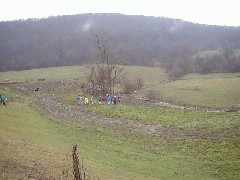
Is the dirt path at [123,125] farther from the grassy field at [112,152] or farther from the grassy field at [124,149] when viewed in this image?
the grassy field at [112,152]

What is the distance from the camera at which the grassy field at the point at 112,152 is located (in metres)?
18.0

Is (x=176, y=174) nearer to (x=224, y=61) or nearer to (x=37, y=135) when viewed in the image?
(x=37, y=135)

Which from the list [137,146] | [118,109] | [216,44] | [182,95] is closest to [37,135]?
[137,146]

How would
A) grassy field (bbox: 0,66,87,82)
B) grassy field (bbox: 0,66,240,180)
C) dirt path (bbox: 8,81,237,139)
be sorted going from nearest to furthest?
grassy field (bbox: 0,66,240,180), dirt path (bbox: 8,81,237,139), grassy field (bbox: 0,66,87,82)

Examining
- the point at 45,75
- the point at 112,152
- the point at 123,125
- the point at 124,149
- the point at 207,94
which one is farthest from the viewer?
the point at 45,75

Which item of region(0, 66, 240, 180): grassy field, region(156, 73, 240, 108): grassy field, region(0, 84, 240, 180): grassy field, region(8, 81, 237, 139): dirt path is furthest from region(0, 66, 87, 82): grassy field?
region(0, 84, 240, 180): grassy field

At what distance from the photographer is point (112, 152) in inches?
968

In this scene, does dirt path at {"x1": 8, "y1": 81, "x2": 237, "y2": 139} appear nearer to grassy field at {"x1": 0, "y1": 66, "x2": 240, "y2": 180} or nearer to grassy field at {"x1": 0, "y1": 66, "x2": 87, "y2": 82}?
grassy field at {"x1": 0, "y1": 66, "x2": 240, "y2": 180}

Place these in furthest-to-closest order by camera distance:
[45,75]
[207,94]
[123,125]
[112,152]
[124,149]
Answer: [45,75] → [207,94] → [123,125] → [124,149] → [112,152]

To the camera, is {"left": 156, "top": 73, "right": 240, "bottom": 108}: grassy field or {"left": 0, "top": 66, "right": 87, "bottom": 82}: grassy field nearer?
{"left": 156, "top": 73, "right": 240, "bottom": 108}: grassy field

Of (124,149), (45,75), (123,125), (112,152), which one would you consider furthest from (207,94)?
(45,75)

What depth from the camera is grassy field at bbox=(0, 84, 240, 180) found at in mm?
18000

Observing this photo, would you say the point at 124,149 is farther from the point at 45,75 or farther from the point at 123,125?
the point at 45,75

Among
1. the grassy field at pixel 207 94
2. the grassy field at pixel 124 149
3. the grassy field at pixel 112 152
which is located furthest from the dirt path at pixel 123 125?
the grassy field at pixel 207 94
